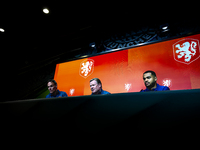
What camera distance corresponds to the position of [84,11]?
2301 millimetres

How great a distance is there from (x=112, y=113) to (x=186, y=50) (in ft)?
7.19

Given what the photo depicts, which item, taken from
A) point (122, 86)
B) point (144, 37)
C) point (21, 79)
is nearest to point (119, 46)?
point (144, 37)

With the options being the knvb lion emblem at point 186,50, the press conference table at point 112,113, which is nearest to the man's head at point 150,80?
the knvb lion emblem at point 186,50

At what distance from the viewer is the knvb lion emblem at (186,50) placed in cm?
Result: 184

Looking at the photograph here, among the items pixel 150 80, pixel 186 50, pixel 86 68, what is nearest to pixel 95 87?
pixel 86 68

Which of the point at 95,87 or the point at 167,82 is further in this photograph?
the point at 95,87

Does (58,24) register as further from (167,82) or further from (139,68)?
(167,82)

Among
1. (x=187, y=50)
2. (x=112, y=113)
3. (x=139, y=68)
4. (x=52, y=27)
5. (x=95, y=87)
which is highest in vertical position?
(x=52, y=27)

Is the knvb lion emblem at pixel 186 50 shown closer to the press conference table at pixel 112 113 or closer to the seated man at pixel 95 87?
the seated man at pixel 95 87

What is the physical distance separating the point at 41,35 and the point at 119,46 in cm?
177

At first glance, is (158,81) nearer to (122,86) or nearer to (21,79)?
(122,86)

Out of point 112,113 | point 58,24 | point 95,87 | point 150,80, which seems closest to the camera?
point 112,113

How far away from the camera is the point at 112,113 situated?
0.74ft

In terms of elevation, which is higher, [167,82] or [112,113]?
[167,82]
